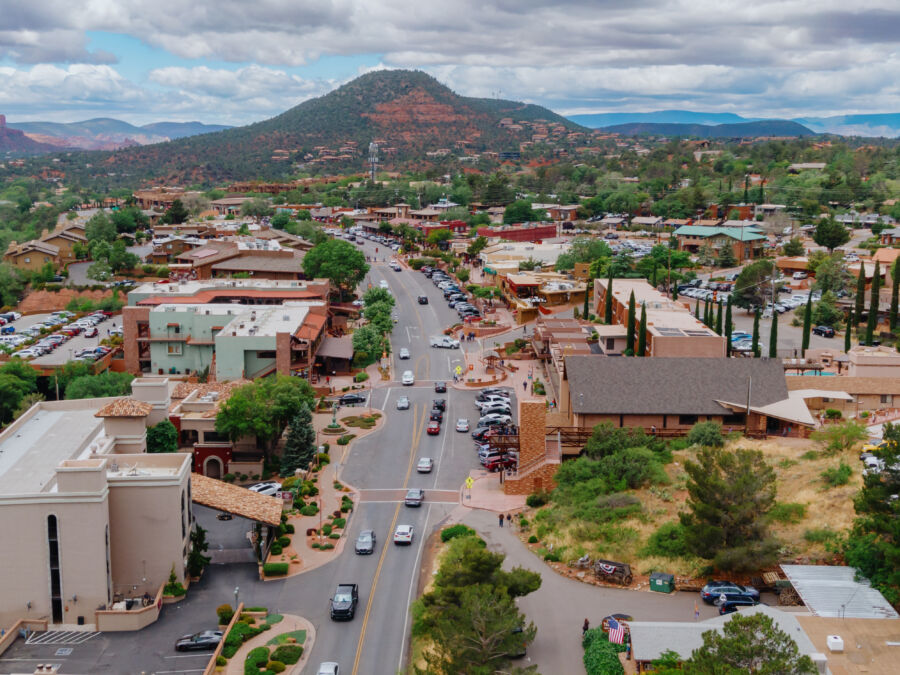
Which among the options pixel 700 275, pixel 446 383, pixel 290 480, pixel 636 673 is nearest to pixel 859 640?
pixel 636 673

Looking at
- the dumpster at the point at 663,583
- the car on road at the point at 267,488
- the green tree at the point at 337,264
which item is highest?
the green tree at the point at 337,264

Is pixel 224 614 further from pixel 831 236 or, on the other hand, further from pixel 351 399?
pixel 831 236

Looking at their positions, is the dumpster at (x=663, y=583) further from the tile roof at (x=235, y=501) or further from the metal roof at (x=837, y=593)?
the tile roof at (x=235, y=501)

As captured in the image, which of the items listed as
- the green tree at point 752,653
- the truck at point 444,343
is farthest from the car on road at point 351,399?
the green tree at point 752,653

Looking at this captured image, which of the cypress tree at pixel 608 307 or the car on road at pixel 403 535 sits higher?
the cypress tree at pixel 608 307

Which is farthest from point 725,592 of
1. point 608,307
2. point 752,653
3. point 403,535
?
point 608,307

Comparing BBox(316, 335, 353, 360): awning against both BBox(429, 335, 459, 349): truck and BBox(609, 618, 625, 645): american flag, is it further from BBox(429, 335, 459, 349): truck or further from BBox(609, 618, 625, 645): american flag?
BBox(609, 618, 625, 645): american flag
